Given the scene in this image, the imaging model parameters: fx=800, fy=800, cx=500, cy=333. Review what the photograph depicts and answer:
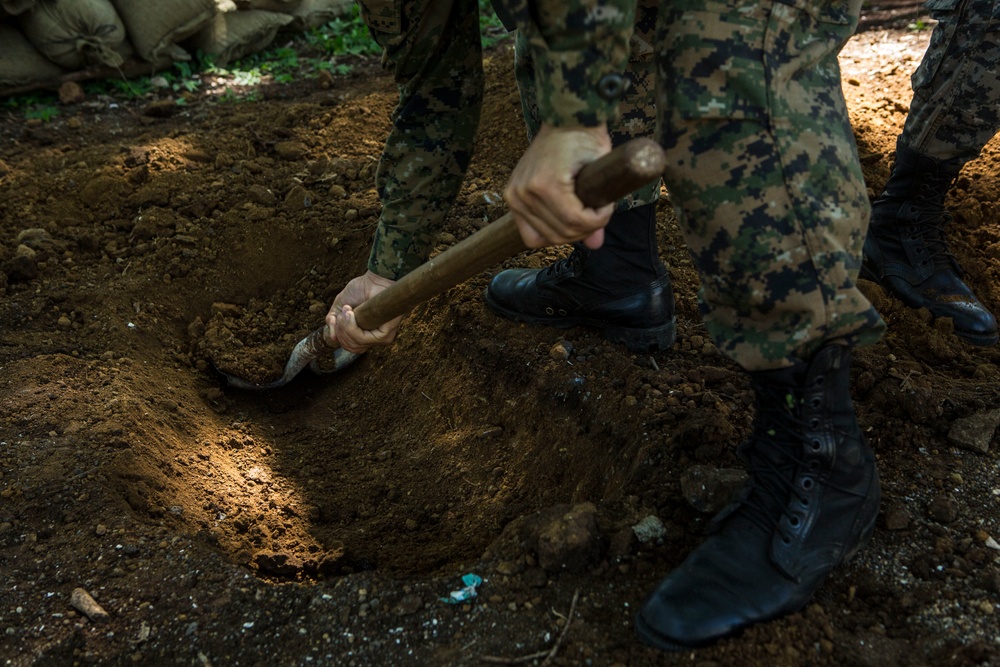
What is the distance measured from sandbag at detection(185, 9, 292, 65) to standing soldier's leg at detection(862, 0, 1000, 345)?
3.69 metres

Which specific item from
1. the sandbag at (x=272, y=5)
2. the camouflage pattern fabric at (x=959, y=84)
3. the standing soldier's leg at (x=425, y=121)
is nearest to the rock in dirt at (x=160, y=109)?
the sandbag at (x=272, y=5)

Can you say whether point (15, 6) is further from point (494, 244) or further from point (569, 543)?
point (569, 543)

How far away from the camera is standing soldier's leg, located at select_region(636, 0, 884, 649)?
1.37 metres

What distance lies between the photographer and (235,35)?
4660mm

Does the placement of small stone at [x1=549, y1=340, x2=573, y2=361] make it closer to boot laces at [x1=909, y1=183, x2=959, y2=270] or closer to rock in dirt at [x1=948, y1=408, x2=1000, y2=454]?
rock in dirt at [x1=948, y1=408, x2=1000, y2=454]

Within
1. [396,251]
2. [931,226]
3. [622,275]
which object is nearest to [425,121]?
[396,251]

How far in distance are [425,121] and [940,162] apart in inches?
60.2

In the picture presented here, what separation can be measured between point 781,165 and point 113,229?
2.64m

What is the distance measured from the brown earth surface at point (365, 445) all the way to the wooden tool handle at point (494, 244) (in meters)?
0.55

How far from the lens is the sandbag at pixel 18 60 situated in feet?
13.7

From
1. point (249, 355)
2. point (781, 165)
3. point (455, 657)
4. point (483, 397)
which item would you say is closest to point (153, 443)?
point (249, 355)

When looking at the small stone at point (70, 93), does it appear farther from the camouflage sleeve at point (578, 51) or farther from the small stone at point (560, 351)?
the camouflage sleeve at point (578, 51)

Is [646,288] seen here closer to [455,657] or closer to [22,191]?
[455,657]

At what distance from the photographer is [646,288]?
2.26m
